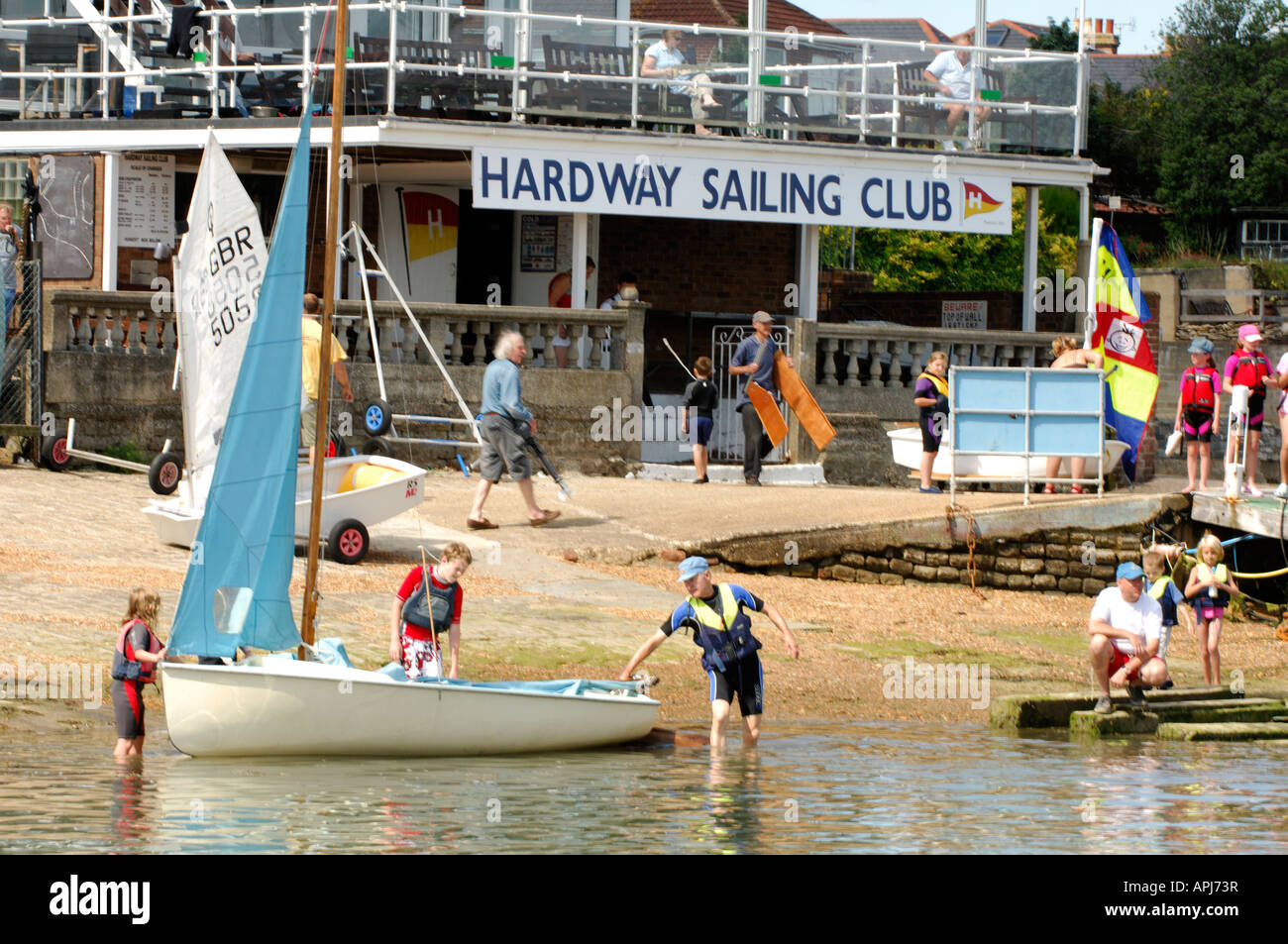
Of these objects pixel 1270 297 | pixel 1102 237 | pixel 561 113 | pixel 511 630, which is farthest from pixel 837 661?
pixel 1270 297

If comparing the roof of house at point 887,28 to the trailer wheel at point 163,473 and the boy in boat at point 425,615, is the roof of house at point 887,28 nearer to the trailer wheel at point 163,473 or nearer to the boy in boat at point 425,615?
the trailer wheel at point 163,473

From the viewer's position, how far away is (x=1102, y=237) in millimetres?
21328

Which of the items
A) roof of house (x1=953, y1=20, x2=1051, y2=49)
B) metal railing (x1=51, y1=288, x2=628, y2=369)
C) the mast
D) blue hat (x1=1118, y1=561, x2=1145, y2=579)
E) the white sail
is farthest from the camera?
roof of house (x1=953, y1=20, x2=1051, y2=49)

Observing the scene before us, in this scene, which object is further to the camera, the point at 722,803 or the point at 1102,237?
the point at 1102,237

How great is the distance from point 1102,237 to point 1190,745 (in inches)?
348

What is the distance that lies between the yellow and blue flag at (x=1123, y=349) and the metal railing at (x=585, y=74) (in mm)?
5096

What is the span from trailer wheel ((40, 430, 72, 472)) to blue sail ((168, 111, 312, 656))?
29.8ft

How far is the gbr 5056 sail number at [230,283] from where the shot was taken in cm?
1641

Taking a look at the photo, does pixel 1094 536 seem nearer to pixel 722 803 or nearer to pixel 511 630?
pixel 511 630

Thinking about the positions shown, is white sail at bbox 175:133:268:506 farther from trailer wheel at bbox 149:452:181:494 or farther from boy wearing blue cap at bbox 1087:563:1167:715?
boy wearing blue cap at bbox 1087:563:1167:715

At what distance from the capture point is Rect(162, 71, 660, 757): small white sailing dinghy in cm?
1163

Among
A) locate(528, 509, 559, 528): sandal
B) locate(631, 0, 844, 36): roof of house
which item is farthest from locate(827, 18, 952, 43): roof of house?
locate(528, 509, 559, 528): sandal

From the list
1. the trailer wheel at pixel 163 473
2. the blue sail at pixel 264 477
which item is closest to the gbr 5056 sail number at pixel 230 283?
the trailer wheel at pixel 163 473
